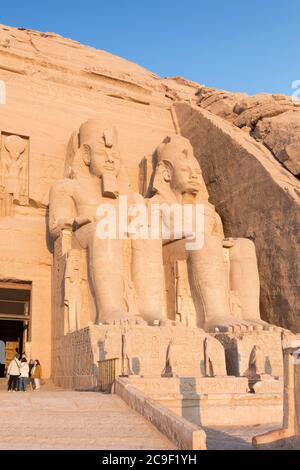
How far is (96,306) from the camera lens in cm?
750

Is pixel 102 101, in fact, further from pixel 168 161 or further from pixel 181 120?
pixel 168 161

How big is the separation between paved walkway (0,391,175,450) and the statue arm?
10.2ft

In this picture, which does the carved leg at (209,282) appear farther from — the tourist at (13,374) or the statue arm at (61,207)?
the tourist at (13,374)

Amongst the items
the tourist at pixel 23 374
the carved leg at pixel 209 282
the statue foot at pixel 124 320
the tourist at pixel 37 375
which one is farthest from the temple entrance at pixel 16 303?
the carved leg at pixel 209 282

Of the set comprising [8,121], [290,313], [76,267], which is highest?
[8,121]

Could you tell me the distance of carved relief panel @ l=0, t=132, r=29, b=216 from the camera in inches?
344

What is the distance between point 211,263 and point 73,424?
13.5 feet

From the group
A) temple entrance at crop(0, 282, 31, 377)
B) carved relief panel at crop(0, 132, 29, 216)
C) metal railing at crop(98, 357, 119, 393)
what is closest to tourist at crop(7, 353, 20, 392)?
metal railing at crop(98, 357, 119, 393)

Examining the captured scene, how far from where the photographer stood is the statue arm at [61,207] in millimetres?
8094

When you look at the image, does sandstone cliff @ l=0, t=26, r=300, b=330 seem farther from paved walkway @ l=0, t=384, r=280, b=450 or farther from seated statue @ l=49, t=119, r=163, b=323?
paved walkway @ l=0, t=384, r=280, b=450

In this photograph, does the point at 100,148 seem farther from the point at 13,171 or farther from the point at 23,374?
the point at 23,374

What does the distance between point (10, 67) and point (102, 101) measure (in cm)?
155
